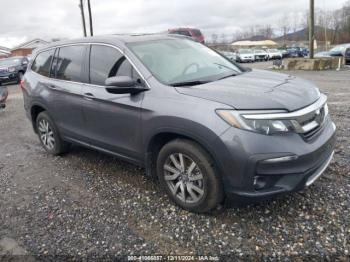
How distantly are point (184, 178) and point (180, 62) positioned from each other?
136 centimetres

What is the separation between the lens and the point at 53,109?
16.0 feet

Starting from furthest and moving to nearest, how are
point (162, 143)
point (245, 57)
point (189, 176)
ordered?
1. point (245, 57)
2. point (162, 143)
3. point (189, 176)

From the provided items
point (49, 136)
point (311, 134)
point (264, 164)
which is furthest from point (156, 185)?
point (49, 136)

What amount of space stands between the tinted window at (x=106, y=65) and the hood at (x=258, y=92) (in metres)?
0.77

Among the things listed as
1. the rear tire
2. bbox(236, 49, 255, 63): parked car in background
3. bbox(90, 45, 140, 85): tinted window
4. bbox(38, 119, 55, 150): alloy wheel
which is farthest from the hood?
bbox(236, 49, 255, 63): parked car in background

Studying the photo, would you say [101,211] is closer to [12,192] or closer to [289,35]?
[12,192]

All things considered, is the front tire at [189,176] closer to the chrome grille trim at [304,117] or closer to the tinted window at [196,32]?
the chrome grille trim at [304,117]

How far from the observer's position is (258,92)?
10.2 feet

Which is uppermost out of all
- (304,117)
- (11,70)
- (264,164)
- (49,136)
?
(304,117)

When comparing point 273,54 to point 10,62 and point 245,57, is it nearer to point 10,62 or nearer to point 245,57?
point 245,57

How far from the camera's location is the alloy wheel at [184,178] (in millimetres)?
3225

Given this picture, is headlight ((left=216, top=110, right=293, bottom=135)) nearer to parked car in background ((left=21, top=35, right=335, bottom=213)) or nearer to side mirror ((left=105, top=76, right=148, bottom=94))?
parked car in background ((left=21, top=35, right=335, bottom=213))

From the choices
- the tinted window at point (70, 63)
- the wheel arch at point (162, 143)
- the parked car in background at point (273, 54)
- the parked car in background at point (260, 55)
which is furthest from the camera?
the parked car in background at point (273, 54)

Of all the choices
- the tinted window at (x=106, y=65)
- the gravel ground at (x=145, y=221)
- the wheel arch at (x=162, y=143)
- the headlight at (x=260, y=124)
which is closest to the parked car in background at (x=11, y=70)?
the gravel ground at (x=145, y=221)
